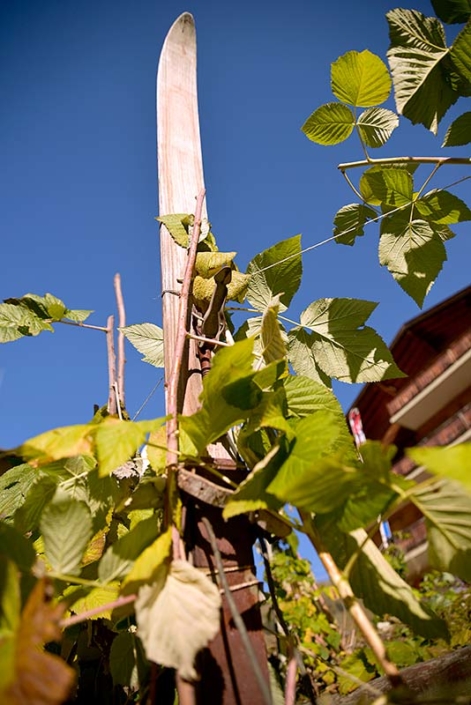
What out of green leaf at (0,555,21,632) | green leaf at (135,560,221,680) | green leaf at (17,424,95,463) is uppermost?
green leaf at (17,424,95,463)

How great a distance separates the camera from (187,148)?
37.8 inches

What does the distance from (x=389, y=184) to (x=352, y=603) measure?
2.13 feet

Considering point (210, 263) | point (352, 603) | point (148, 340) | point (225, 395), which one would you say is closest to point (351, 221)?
point (210, 263)

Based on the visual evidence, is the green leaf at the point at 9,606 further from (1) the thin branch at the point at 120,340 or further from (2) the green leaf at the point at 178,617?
(1) the thin branch at the point at 120,340

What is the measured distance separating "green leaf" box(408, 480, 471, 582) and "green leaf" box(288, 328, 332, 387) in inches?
13.1

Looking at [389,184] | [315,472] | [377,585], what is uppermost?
[389,184]

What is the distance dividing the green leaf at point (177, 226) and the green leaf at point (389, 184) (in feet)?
1.05

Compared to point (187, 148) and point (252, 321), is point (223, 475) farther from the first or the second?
point (187, 148)

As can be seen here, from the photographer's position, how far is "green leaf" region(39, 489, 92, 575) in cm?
36

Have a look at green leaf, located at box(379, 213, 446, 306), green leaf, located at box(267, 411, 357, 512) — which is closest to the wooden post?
green leaf, located at box(267, 411, 357, 512)

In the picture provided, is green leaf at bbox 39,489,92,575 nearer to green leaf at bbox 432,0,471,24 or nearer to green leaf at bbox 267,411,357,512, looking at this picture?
green leaf at bbox 267,411,357,512

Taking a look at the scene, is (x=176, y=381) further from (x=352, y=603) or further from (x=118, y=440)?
(x=352, y=603)

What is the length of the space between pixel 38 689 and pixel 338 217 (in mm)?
809

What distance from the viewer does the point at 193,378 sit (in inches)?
24.4
